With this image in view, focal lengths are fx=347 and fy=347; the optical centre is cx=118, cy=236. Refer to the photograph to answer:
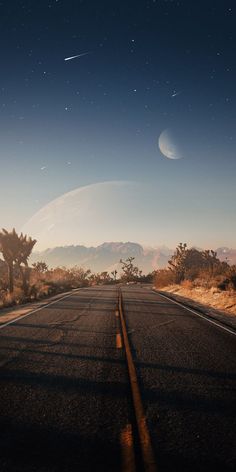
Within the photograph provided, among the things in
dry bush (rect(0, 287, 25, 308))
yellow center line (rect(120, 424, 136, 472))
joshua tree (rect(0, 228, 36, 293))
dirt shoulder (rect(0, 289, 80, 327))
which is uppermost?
joshua tree (rect(0, 228, 36, 293))

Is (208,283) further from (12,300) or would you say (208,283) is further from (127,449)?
(127,449)

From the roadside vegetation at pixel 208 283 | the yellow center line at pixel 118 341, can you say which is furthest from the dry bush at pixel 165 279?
the yellow center line at pixel 118 341

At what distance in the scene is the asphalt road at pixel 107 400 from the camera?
305 cm

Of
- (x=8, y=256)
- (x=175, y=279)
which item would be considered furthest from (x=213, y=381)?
(x=175, y=279)

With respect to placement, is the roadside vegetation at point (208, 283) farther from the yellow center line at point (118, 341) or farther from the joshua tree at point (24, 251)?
the joshua tree at point (24, 251)

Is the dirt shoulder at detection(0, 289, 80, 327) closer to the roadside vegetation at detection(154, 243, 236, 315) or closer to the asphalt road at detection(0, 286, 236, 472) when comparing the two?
the asphalt road at detection(0, 286, 236, 472)

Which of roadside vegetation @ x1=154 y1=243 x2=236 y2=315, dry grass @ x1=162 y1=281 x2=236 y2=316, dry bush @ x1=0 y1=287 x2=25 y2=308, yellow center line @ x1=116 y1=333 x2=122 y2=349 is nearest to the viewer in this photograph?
yellow center line @ x1=116 y1=333 x2=122 y2=349

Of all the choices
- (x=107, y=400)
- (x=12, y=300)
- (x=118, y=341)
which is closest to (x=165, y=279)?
(x=12, y=300)

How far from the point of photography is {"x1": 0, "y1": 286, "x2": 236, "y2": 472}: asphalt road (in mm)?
3053

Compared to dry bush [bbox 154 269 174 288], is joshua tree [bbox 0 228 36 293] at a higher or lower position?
higher

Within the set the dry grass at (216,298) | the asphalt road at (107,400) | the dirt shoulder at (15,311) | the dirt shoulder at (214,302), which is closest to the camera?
the asphalt road at (107,400)

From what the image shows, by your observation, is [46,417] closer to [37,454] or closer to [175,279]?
[37,454]

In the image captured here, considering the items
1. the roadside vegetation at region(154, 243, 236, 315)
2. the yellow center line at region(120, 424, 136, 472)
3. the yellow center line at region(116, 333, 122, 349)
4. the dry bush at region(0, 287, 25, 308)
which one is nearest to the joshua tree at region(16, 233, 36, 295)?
the dry bush at region(0, 287, 25, 308)

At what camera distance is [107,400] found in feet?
14.0
